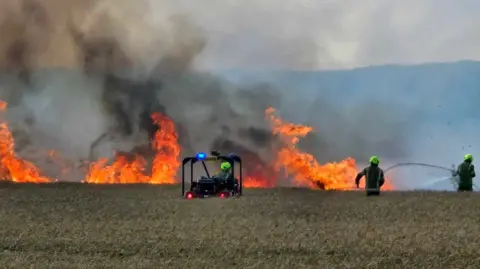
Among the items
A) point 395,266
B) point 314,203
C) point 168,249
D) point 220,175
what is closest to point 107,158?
point 220,175

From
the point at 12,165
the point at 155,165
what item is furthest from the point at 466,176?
the point at 12,165

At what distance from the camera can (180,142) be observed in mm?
28734

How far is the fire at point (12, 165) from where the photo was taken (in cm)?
2650

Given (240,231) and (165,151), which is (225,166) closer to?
(165,151)

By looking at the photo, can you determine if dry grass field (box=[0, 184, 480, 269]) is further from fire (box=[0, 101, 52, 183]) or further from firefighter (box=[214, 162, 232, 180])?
fire (box=[0, 101, 52, 183])

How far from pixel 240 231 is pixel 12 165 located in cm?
1656

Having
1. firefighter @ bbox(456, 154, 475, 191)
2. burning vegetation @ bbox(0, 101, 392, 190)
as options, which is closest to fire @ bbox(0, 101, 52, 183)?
burning vegetation @ bbox(0, 101, 392, 190)

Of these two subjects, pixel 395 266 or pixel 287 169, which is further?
pixel 287 169

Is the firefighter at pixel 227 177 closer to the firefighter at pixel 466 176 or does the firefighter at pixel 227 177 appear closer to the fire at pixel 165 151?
the firefighter at pixel 466 176

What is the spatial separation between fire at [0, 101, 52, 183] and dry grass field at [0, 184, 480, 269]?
8.29 m

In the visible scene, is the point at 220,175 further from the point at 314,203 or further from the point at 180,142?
the point at 180,142

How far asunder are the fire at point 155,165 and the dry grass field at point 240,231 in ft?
29.4

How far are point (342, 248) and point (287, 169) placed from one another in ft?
58.8

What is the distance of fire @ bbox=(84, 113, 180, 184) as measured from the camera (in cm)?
2747
